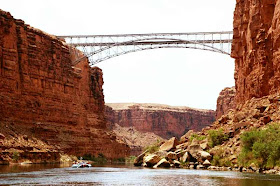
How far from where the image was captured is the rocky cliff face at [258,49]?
58656 millimetres

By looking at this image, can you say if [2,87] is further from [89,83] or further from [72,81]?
[89,83]

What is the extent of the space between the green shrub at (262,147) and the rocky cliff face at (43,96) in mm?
29769

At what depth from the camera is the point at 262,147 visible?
46.9m

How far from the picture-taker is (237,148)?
2136 inches

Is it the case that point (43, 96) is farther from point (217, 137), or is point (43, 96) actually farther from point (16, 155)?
point (217, 137)

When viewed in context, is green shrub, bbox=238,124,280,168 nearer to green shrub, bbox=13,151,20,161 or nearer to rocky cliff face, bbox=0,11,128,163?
green shrub, bbox=13,151,20,161

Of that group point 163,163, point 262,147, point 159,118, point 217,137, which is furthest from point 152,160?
point 159,118

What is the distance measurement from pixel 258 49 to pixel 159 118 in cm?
12610

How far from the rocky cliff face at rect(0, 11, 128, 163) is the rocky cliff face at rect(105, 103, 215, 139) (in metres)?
73.1

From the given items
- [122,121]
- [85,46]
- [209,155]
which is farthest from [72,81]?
[122,121]

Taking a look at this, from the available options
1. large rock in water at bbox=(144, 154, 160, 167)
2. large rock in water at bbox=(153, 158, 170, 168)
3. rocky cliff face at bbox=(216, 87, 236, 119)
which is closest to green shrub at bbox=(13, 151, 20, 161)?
large rock in water at bbox=(144, 154, 160, 167)

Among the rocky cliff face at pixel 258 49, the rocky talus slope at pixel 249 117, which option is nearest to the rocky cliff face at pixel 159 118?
the rocky cliff face at pixel 258 49

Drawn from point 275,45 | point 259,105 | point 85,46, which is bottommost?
point 259,105

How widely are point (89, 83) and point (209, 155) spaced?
57.0 m
